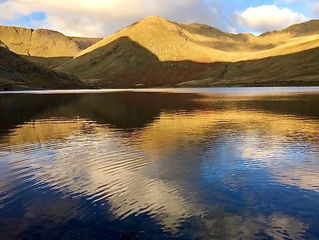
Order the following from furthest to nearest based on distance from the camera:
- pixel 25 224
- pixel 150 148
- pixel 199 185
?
pixel 150 148 < pixel 199 185 < pixel 25 224

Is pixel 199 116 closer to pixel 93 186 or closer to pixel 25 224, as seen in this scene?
pixel 93 186

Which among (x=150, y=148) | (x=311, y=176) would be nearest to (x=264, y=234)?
(x=311, y=176)

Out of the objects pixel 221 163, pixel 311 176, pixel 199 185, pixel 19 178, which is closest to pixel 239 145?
pixel 221 163

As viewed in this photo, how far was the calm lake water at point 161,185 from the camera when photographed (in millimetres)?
16250

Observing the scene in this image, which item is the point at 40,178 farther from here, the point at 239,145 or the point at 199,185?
the point at 239,145

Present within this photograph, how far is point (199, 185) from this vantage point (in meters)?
22.4

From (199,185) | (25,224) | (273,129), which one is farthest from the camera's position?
(273,129)

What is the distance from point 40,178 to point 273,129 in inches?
1204

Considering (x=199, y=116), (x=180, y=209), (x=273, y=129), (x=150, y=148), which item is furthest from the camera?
(x=199, y=116)

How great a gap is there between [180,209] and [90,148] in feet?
61.4

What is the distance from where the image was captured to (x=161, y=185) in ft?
74.1

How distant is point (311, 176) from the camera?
2403cm

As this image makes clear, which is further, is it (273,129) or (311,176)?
(273,129)

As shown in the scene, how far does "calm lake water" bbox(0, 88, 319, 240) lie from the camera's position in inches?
640
